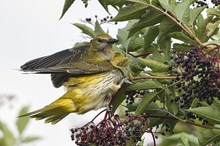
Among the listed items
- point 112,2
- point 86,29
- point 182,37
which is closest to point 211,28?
point 182,37

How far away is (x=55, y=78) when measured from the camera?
4984 mm

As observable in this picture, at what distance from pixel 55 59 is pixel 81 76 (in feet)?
0.91

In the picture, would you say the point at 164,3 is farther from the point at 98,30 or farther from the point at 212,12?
the point at 98,30

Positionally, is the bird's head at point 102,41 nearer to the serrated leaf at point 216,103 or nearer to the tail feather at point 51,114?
the tail feather at point 51,114

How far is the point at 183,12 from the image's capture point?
13.4ft

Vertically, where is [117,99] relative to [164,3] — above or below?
below

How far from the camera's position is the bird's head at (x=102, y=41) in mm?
5016

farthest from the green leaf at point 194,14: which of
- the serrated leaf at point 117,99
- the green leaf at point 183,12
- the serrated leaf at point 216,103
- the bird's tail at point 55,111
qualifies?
the bird's tail at point 55,111

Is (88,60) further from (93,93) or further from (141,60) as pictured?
(141,60)

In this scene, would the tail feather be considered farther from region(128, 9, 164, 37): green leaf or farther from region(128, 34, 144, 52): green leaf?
region(128, 9, 164, 37): green leaf

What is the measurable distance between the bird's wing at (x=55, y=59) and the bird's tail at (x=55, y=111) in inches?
11.8

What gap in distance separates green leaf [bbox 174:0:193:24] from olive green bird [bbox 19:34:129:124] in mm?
667

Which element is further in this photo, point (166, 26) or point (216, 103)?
point (166, 26)

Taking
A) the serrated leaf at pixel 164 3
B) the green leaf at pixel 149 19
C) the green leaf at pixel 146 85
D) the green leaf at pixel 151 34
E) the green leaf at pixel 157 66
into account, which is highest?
the serrated leaf at pixel 164 3
